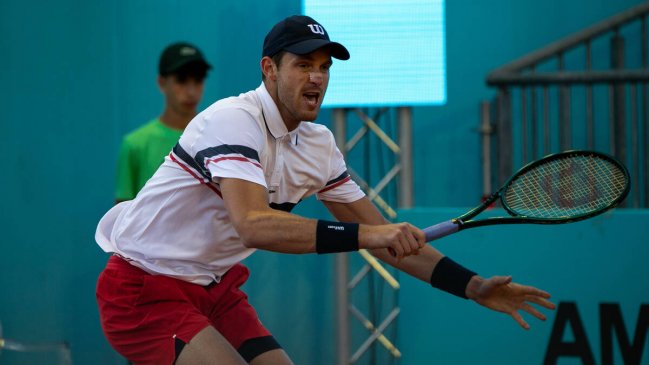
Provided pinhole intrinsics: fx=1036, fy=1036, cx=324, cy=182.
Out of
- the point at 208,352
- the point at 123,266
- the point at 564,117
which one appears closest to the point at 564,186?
the point at 208,352

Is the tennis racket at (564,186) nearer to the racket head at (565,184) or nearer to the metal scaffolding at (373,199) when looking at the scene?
the racket head at (565,184)

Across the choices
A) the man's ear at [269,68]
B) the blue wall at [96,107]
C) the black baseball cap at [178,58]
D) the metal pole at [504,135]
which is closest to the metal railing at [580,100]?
the metal pole at [504,135]

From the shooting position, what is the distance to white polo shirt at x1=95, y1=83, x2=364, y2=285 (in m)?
2.93

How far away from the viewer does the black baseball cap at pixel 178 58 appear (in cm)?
484

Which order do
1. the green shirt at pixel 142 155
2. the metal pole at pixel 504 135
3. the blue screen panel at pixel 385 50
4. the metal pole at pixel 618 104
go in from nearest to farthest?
the green shirt at pixel 142 155 → the metal pole at pixel 504 135 → the blue screen panel at pixel 385 50 → the metal pole at pixel 618 104

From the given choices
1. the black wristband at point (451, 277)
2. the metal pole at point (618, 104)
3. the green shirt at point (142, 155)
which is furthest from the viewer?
the metal pole at point (618, 104)

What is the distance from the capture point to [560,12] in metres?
6.29

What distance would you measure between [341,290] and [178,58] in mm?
1425

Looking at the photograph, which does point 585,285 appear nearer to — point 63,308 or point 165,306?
point 165,306

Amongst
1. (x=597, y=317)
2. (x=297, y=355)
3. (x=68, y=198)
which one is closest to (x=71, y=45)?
(x=68, y=198)

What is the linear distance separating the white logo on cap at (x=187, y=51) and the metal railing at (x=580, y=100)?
1463 mm

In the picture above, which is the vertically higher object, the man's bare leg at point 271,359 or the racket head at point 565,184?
the racket head at point 565,184

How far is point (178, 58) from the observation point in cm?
487

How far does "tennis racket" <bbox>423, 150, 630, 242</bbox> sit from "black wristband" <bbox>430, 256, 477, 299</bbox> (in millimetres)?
218
